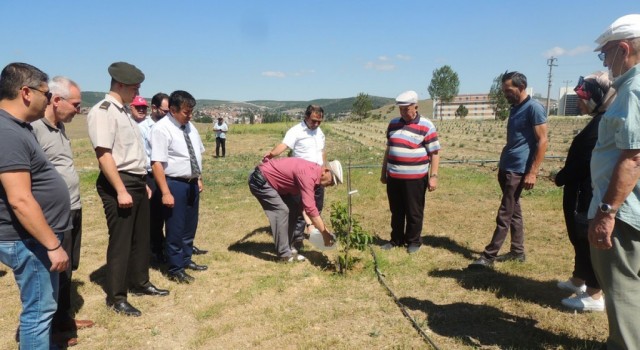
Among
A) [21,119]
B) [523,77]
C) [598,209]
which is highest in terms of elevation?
[523,77]

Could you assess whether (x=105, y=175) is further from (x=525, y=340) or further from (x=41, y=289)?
(x=525, y=340)

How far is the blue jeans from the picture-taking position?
2.26 metres

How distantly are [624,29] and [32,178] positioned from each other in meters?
3.21

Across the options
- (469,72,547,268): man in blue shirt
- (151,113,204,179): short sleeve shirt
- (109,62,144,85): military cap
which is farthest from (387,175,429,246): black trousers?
(109,62,144,85): military cap

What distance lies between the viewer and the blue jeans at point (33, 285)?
2260 millimetres

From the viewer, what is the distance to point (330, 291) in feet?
13.4

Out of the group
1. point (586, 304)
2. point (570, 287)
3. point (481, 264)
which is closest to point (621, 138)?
point (586, 304)

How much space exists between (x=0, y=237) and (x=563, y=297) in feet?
14.2

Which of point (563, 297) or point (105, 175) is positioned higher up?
point (105, 175)

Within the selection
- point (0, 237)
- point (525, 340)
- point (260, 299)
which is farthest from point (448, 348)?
point (0, 237)

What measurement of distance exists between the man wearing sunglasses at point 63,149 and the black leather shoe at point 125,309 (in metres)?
0.28

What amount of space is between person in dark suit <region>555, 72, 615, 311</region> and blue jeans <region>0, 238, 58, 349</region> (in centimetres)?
367

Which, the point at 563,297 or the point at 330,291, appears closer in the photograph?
the point at 563,297

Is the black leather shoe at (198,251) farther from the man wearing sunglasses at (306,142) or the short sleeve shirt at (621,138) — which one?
the short sleeve shirt at (621,138)
